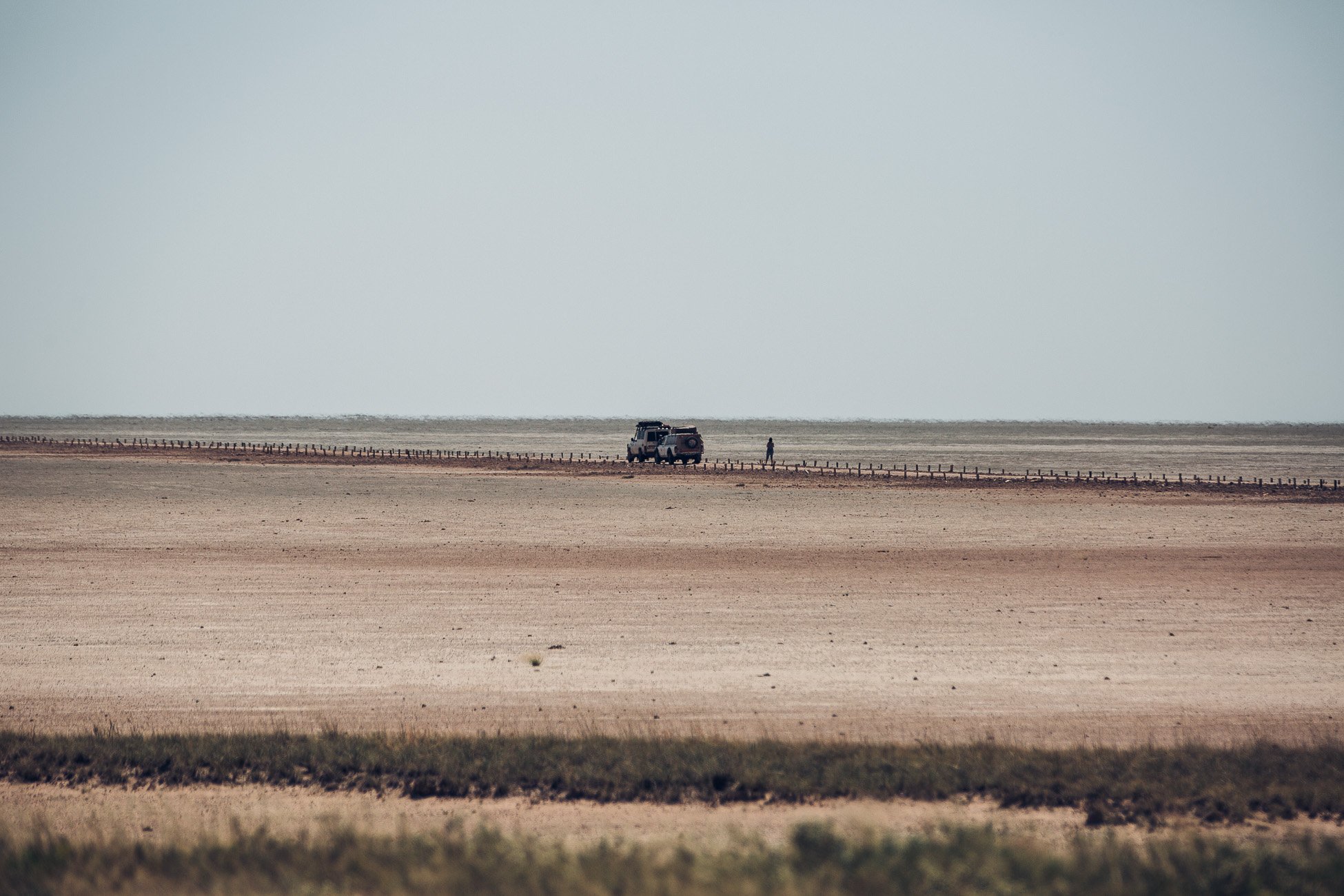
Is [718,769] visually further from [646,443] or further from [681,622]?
[646,443]

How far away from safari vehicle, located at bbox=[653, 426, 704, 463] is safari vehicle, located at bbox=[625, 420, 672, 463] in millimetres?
940

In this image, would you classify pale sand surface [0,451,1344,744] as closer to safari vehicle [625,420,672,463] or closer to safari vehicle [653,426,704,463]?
safari vehicle [653,426,704,463]

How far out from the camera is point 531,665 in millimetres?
16281

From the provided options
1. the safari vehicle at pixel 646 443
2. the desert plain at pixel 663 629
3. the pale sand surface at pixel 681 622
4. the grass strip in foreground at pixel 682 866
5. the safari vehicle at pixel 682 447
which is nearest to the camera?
the grass strip in foreground at pixel 682 866

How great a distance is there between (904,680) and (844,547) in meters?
14.7

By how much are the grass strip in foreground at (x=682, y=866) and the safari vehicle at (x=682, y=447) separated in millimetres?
62862

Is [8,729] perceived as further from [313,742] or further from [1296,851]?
[1296,851]

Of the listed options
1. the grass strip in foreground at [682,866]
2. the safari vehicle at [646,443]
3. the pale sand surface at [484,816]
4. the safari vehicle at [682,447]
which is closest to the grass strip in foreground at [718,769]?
the pale sand surface at [484,816]

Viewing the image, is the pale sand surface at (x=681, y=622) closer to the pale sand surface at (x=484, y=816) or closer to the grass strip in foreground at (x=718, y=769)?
the grass strip in foreground at (x=718, y=769)

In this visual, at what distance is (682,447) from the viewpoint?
71.1 metres

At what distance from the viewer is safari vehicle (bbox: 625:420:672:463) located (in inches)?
2926

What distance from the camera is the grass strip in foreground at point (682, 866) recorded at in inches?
258

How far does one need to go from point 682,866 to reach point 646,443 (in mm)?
67868

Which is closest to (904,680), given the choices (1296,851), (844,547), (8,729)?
(1296,851)
